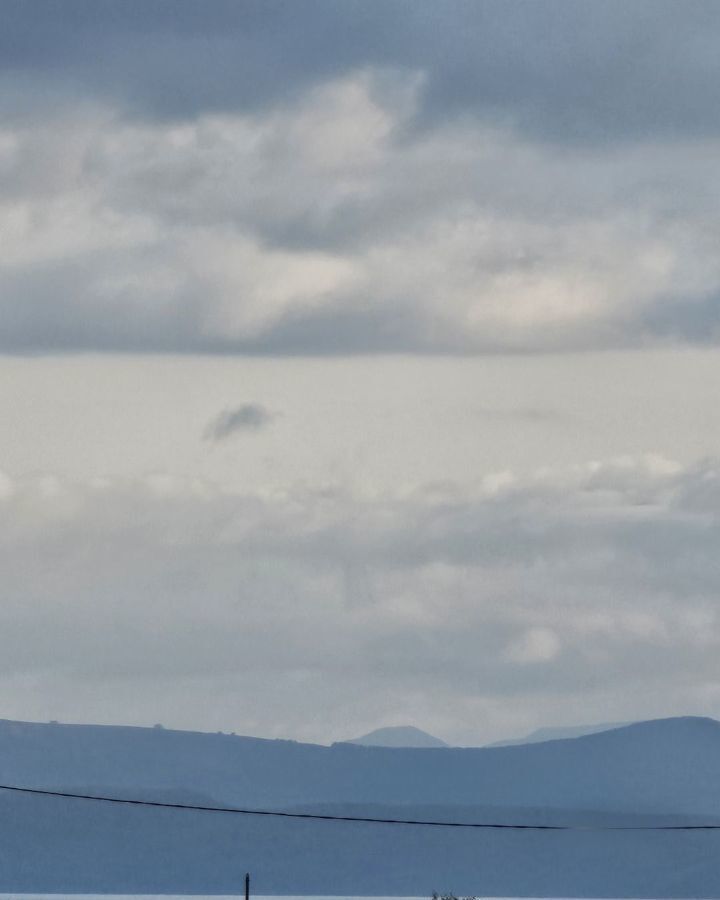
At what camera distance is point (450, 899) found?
421 feet

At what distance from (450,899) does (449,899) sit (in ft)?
0.86

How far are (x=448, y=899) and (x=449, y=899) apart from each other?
25.3 inches

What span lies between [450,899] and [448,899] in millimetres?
901

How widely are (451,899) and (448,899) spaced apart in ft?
2.17

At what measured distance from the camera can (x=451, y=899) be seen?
422 feet

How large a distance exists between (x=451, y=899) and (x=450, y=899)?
0.27m

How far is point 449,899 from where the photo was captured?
12862cm

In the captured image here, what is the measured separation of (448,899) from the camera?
129250mm

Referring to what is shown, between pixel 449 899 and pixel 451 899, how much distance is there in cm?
13
